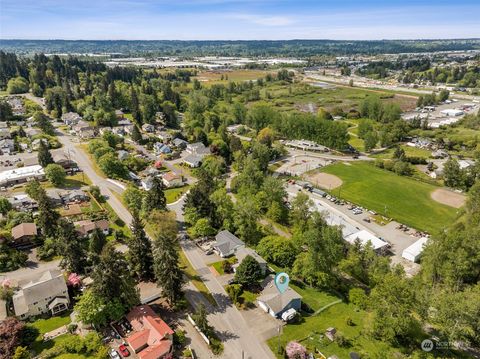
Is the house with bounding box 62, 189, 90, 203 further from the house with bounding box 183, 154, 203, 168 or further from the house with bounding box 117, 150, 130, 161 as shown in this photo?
the house with bounding box 183, 154, 203, 168

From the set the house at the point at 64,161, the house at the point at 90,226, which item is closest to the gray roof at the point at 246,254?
the house at the point at 90,226

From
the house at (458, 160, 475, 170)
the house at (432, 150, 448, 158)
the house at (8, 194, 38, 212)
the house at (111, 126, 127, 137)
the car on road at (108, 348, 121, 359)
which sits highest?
the house at (111, 126, 127, 137)

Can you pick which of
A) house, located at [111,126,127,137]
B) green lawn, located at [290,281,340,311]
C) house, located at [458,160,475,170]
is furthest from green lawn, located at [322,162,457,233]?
house, located at [111,126,127,137]

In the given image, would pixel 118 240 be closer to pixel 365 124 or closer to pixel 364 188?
pixel 364 188

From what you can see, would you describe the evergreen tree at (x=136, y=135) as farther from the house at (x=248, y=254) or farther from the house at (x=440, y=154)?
the house at (x=440, y=154)

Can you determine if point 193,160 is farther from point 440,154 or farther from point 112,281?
point 440,154

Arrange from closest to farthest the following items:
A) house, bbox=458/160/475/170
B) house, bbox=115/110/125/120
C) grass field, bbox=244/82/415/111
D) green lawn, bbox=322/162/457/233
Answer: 1. green lawn, bbox=322/162/457/233
2. house, bbox=458/160/475/170
3. house, bbox=115/110/125/120
4. grass field, bbox=244/82/415/111

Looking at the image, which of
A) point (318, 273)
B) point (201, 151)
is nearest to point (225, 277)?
point (318, 273)

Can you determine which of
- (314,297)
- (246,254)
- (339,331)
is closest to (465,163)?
(314,297)
